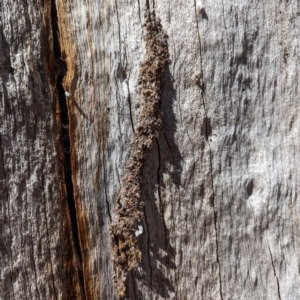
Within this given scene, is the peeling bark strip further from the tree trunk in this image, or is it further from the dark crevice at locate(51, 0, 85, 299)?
the dark crevice at locate(51, 0, 85, 299)


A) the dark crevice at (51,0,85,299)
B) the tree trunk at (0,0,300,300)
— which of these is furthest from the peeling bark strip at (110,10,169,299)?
the dark crevice at (51,0,85,299)

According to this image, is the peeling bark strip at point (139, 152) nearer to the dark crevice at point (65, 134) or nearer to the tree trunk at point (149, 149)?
the tree trunk at point (149, 149)

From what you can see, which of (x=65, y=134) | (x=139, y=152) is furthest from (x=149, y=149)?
(x=65, y=134)

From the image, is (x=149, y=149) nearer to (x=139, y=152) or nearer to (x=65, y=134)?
(x=139, y=152)

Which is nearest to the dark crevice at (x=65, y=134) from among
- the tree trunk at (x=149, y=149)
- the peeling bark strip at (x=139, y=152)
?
the tree trunk at (x=149, y=149)
